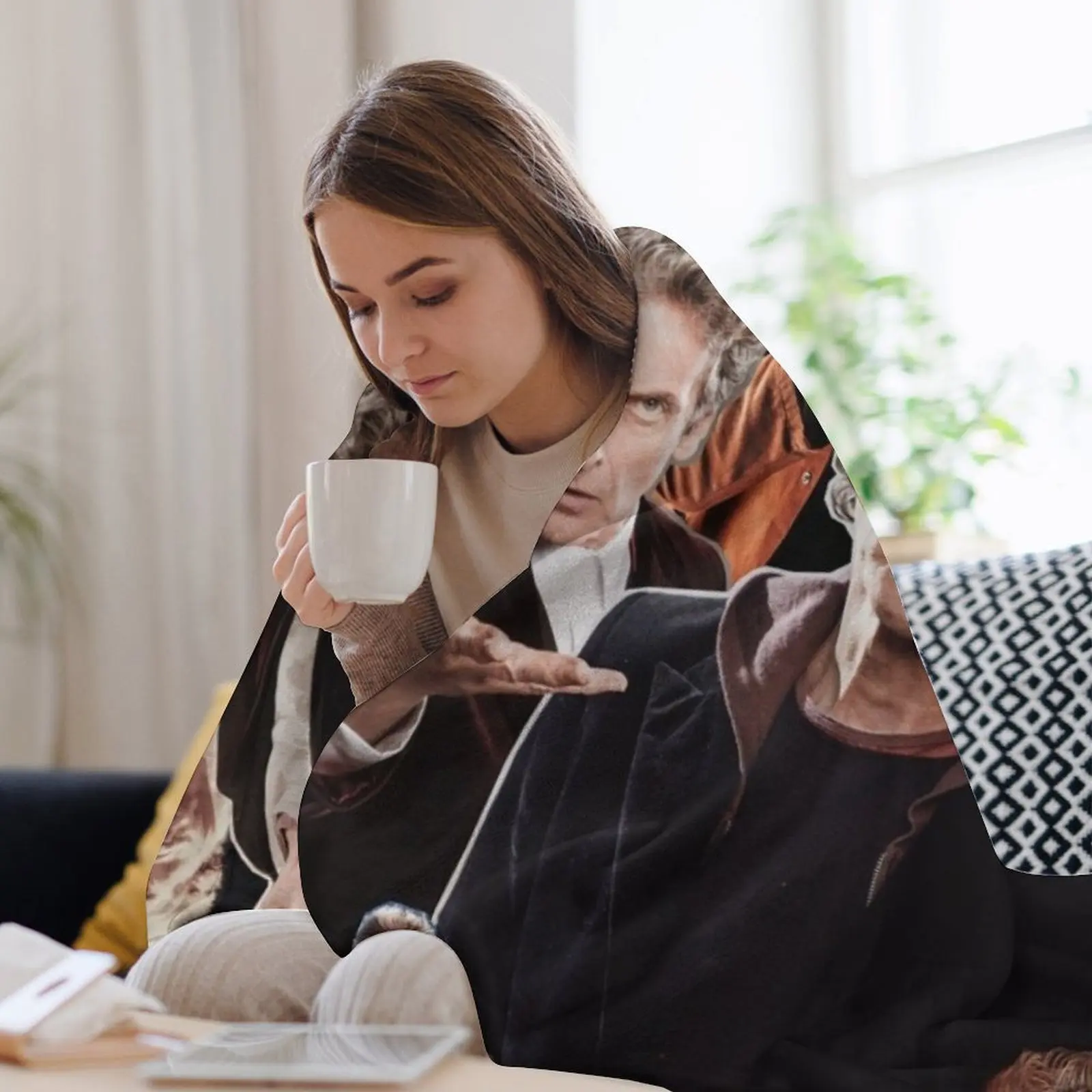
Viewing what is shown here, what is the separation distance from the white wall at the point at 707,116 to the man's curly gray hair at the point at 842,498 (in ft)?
3.44

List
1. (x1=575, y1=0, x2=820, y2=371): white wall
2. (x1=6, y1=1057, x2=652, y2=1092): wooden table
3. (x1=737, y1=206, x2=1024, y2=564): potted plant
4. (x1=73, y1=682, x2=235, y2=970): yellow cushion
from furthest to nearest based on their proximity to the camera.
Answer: (x1=575, y1=0, x2=820, y2=371): white wall → (x1=737, y1=206, x2=1024, y2=564): potted plant → (x1=73, y1=682, x2=235, y2=970): yellow cushion → (x1=6, y1=1057, x2=652, y2=1092): wooden table

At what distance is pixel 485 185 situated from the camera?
33.4 inches

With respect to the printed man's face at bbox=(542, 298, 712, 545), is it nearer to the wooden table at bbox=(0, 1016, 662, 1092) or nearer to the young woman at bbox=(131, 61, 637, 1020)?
the young woman at bbox=(131, 61, 637, 1020)

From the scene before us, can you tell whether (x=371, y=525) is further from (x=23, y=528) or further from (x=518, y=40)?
(x=23, y=528)

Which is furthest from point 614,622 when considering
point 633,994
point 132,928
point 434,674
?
point 132,928

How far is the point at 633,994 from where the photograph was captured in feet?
2.43

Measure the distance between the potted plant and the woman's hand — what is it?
0.98 meters

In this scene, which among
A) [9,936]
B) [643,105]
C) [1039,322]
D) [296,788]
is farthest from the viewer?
[643,105]

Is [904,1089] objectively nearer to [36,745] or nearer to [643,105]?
[643,105]

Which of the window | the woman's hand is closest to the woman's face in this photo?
the woman's hand

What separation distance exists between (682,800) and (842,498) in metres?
0.20

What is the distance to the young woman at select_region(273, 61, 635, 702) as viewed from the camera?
2.77 ft

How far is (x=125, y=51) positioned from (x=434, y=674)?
170cm

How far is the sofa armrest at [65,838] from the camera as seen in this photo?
4.72 ft
